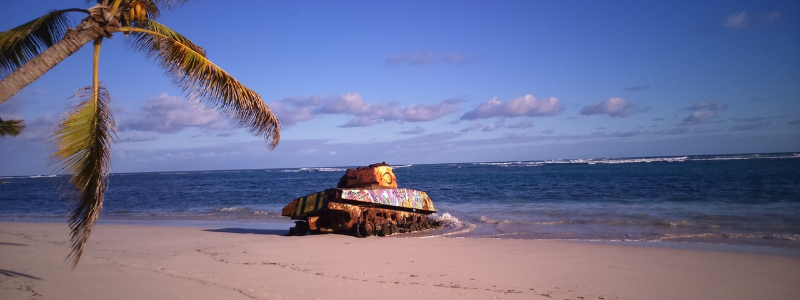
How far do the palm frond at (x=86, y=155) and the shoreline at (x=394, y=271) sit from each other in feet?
5.40

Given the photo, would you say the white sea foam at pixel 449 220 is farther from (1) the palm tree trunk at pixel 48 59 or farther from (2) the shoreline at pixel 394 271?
(1) the palm tree trunk at pixel 48 59

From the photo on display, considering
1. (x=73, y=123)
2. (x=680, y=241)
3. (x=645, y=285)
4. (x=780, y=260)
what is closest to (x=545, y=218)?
(x=680, y=241)

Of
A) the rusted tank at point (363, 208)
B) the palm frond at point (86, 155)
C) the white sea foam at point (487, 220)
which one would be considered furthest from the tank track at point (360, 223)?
the palm frond at point (86, 155)

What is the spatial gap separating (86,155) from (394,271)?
152 inches

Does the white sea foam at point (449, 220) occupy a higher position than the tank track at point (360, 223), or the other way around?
the tank track at point (360, 223)

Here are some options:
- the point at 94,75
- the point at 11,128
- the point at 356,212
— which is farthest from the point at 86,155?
the point at 11,128

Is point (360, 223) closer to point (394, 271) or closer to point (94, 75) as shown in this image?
point (394, 271)

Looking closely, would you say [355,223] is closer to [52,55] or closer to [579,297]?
[579,297]

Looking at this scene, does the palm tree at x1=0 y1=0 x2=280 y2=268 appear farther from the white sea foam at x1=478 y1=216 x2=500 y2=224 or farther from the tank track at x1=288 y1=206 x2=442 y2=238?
the white sea foam at x1=478 y1=216 x2=500 y2=224

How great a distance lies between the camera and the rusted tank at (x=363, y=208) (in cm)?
1031

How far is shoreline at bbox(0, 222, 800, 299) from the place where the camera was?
5520 millimetres

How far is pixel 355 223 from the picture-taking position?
10.6m

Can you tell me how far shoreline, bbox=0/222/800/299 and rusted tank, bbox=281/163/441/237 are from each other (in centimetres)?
94

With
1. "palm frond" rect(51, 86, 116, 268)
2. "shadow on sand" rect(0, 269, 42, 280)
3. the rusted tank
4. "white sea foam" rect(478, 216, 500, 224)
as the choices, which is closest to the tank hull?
the rusted tank
